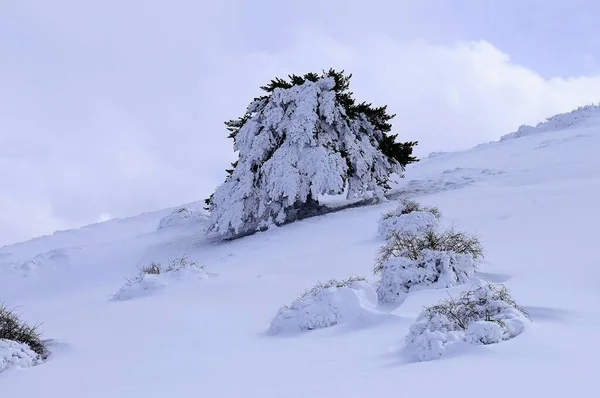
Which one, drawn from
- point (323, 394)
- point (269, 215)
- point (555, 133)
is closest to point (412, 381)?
point (323, 394)

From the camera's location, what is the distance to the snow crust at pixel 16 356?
5.64 meters

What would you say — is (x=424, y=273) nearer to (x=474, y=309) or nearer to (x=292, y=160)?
(x=474, y=309)

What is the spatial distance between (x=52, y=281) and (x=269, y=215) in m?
5.73

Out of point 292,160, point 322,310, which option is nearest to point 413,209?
point 292,160

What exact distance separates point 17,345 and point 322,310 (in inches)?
129

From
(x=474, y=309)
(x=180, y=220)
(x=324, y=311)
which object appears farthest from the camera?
(x=180, y=220)

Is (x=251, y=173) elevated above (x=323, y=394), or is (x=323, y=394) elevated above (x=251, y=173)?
(x=251, y=173)

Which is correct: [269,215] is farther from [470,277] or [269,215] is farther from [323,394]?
[323,394]

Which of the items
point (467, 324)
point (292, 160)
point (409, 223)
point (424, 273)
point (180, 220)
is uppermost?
point (292, 160)

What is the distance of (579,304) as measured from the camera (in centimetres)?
534

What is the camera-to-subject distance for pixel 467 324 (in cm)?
487

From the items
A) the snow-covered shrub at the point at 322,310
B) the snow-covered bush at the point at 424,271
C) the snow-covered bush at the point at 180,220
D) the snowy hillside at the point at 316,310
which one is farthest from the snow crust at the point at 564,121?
the snow-covered shrub at the point at 322,310

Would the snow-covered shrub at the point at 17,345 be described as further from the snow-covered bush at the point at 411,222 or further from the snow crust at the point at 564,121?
the snow crust at the point at 564,121

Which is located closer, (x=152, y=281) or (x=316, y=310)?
(x=316, y=310)
